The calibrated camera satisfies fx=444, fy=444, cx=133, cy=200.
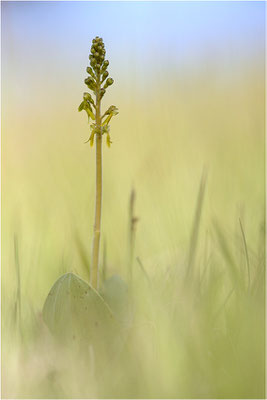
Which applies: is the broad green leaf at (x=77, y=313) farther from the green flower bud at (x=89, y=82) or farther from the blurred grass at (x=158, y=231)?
the green flower bud at (x=89, y=82)

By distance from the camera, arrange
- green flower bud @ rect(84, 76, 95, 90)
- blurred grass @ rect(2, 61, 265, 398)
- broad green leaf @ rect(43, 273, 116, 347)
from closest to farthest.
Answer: blurred grass @ rect(2, 61, 265, 398), broad green leaf @ rect(43, 273, 116, 347), green flower bud @ rect(84, 76, 95, 90)

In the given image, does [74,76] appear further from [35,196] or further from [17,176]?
[35,196]

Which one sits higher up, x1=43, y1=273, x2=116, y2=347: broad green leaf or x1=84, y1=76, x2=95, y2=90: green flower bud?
x1=84, y1=76, x2=95, y2=90: green flower bud

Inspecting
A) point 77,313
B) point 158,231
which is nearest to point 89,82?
point 77,313

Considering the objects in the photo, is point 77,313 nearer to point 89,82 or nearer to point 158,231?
point 89,82

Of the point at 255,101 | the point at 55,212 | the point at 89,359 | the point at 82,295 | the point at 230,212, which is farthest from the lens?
the point at 255,101

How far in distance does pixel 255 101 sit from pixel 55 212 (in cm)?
181

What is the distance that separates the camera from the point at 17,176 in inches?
146

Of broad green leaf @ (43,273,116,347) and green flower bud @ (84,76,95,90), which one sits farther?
green flower bud @ (84,76,95,90)

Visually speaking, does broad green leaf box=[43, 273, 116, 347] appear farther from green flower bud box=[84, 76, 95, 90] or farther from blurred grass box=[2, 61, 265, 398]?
green flower bud box=[84, 76, 95, 90]

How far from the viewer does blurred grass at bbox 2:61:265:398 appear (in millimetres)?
1119

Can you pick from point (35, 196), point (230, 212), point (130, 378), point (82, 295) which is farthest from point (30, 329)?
point (35, 196)

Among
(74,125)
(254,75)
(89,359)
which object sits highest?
(254,75)

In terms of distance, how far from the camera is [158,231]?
2.44 m
